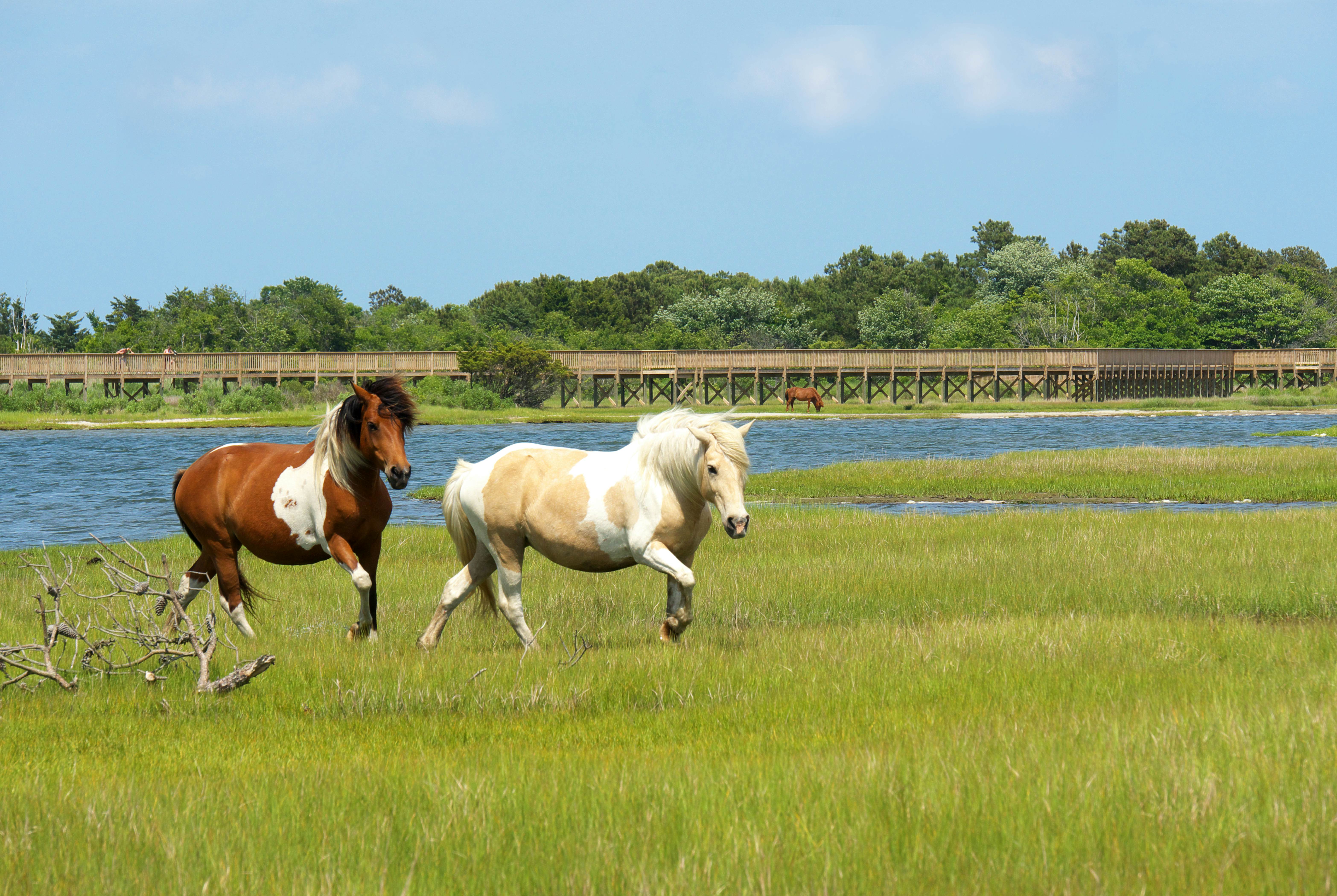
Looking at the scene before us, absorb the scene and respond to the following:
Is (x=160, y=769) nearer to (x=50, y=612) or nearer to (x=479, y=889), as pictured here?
(x=479, y=889)

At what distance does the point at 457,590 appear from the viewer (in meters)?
8.73

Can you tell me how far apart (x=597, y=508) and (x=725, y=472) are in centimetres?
112

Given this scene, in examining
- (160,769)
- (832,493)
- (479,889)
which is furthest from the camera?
(832,493)

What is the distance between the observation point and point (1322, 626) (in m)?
8.72

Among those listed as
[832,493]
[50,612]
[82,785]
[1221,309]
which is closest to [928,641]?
[82,785]

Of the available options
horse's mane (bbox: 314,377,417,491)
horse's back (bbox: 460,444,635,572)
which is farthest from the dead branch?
horse's mane (bbox: 314,377,417,491)

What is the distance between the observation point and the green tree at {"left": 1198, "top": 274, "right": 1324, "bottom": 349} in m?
89.5

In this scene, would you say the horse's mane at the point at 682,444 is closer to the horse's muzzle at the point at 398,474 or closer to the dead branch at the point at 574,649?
the dead branch at the point at 574,649

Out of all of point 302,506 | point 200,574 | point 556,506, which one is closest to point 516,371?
point 200,574

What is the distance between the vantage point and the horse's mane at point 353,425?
8.79 m

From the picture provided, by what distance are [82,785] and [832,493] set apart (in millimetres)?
20699

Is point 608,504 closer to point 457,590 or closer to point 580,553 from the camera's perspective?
point 580,553

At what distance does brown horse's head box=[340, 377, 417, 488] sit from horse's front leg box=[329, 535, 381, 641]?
603 millimetres

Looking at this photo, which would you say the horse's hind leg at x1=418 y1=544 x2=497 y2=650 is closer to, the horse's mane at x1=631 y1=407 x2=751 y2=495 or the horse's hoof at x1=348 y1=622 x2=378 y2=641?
the horse's hoof at x1=348 y1=622 x2=378 y2=641
